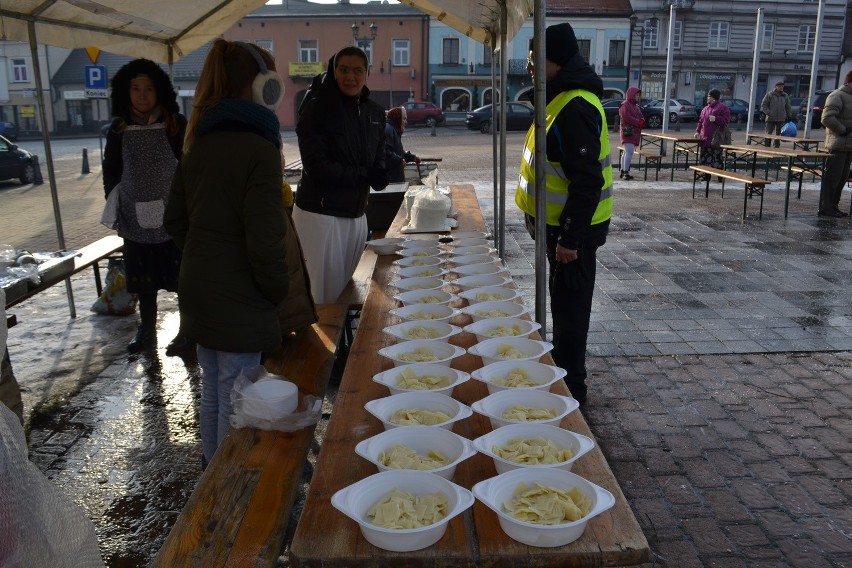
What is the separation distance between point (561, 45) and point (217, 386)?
229 cm

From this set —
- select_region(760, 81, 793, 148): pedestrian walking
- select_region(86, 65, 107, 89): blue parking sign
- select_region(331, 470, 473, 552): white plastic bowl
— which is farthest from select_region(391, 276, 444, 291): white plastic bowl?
select_region(760, 81, 793, 148): pedestrian walking

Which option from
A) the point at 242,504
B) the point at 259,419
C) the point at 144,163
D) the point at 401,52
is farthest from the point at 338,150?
the point at 401,52

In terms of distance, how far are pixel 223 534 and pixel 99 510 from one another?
A: 5.07 feet

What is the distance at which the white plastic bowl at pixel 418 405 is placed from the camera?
1.93 meters

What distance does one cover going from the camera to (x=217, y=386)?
2.88m

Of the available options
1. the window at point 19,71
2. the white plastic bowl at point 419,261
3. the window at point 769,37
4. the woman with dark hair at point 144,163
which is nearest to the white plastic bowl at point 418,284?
the white plastic bowl at point 419,261

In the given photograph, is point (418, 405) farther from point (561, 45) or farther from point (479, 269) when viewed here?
point (561, 45)

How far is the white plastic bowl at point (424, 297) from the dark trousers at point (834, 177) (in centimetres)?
882

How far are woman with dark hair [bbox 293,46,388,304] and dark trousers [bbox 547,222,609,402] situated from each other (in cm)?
121

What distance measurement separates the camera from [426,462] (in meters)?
1.73

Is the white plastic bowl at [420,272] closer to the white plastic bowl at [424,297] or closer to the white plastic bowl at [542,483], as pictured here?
the white plastic bowl at [424,297]

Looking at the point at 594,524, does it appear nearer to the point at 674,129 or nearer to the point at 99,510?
the point at 99,510

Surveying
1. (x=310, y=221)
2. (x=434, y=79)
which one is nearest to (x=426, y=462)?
(x=310, y=221)

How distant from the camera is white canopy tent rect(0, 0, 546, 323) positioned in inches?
176
